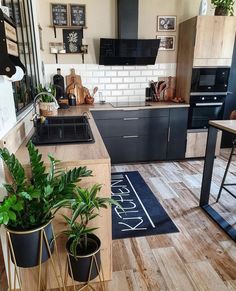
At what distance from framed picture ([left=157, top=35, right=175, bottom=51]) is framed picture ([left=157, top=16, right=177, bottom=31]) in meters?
0.11

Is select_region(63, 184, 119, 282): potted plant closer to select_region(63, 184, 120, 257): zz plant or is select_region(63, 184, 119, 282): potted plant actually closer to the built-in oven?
select_region(63, 184, 120, 257): zz plant

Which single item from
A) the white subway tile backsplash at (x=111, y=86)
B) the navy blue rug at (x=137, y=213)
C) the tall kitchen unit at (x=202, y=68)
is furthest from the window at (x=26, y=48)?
the tall kitchen unit at (x=202, y=68)

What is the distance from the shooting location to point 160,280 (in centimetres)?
164

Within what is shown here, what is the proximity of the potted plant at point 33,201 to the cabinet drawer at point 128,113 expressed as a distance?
2162 millimetres

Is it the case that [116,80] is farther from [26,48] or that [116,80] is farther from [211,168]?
[211,168]

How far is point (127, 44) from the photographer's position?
340cm

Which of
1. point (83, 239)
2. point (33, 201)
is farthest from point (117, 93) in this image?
point (33, 201)

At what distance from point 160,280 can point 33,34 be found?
297 cm

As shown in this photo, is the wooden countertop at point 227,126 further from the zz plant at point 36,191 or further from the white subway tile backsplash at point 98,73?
the white subway tile backsplash at point 98,73

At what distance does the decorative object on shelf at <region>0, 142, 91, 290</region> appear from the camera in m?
1.10

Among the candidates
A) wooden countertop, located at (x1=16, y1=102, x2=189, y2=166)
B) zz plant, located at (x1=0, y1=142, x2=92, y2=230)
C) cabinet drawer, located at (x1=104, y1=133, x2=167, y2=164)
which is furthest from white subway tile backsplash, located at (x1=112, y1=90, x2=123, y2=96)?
zz plant, located at (x1=0, y1=142, x2=92, y2=230)

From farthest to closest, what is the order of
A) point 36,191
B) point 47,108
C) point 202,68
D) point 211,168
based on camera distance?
point 202,68
point 47,108
point 211,168
point 36,191

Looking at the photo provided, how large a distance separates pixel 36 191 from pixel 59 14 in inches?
122

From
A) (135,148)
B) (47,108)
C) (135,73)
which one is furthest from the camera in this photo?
(135,73)
